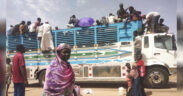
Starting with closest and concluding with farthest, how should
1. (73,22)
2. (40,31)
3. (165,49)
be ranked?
(165,49) → (40,31) → (73,22)

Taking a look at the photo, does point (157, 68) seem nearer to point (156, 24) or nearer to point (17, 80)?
point (156, 24)

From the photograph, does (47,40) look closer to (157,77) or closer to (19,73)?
(19,73)

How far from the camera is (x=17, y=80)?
3.35 meters

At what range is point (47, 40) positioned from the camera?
6.87 meters

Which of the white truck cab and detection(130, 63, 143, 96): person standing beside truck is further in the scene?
the white truck cab

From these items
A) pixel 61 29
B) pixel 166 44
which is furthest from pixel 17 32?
pixel 166 44

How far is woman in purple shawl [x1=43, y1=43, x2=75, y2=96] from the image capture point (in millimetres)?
1976

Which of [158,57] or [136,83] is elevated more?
[158,57]

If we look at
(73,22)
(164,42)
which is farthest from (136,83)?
(73,22)

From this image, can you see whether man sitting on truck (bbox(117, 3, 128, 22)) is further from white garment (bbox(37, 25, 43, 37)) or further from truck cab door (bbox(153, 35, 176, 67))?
white garment (bbox(37, 25, 43, 37))

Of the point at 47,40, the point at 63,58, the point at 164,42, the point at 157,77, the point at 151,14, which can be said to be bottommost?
the point at 157,77

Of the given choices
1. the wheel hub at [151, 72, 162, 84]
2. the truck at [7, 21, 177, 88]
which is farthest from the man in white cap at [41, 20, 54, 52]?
the wheel hub at [151, 72, 162, 84]

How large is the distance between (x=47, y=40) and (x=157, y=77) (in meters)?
5.00

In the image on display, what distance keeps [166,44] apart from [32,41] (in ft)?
20.1
